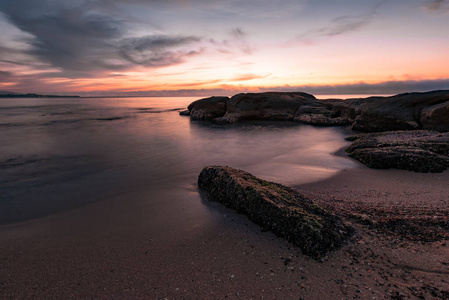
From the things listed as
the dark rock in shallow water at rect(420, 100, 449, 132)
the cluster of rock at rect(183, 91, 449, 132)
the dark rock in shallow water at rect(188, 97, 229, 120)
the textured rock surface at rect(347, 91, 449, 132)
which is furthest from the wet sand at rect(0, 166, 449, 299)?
the dark rock in shallow water at rect(188, 97, 229, 120)

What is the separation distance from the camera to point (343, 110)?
2320 cm

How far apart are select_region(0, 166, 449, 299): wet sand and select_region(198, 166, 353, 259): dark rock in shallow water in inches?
5.8

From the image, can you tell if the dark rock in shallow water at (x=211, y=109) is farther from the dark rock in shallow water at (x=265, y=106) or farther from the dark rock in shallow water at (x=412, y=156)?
the dark rock in shallow water at (x=412, y=156)

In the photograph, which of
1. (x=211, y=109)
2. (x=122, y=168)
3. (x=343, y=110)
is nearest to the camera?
(x=122, y=168)

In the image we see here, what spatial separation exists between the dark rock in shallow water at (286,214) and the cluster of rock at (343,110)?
14040 mm

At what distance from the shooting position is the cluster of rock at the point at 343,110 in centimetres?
1411

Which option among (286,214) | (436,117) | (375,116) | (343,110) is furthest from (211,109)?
(286,214)

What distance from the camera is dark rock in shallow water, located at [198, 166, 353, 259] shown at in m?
3.15

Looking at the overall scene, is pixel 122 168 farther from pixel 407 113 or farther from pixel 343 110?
pixel 343 110

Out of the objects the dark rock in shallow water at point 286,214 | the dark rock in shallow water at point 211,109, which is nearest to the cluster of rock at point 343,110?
the dark rock in shallow water at point 211,109

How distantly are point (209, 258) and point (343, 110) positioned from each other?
79.6 ft

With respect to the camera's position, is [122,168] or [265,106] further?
[265,106]

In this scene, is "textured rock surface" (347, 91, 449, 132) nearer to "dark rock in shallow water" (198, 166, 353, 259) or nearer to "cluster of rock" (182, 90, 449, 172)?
"cluster of rock" (182, 90, 449, 172)

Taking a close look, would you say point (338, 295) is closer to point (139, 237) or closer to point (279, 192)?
point (279, 192)
